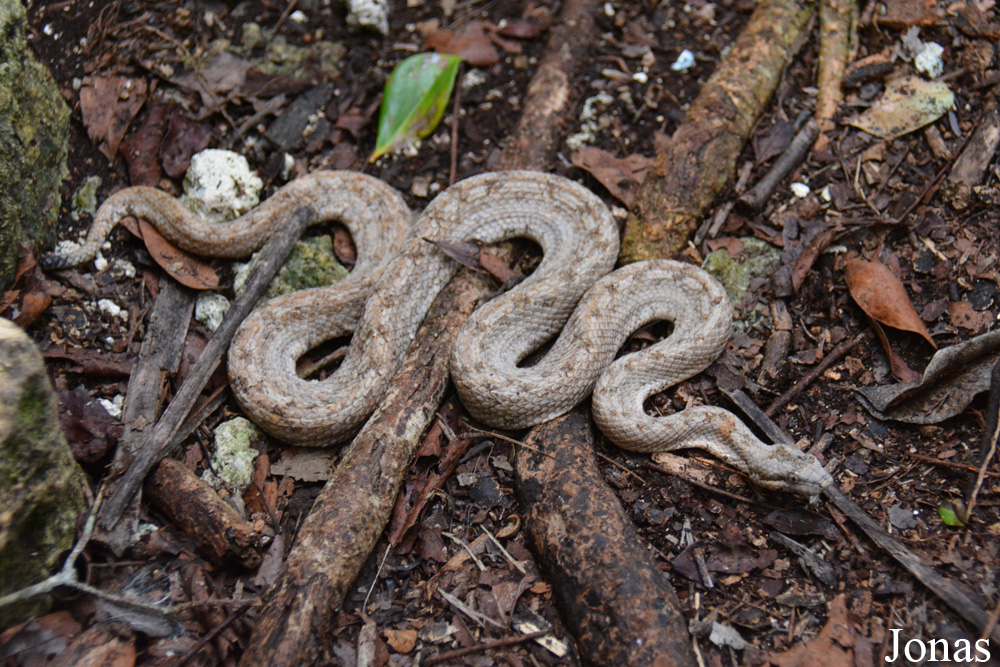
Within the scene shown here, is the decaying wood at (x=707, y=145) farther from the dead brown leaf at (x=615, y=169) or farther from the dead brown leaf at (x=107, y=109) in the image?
the dead brown leaf at (x=107, y=109)

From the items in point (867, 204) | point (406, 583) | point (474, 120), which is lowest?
point (406, 583)

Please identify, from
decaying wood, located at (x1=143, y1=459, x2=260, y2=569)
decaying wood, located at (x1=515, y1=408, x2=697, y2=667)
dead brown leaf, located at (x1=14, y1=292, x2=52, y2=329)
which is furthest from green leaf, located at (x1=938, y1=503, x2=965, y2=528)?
dead brown leaf, located at (x1=14, y1=292, x2=52, y2=329)

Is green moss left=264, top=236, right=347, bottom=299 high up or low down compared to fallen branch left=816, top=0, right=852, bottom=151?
down

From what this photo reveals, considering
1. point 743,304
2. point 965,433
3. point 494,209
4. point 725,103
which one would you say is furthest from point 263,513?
point 725,103

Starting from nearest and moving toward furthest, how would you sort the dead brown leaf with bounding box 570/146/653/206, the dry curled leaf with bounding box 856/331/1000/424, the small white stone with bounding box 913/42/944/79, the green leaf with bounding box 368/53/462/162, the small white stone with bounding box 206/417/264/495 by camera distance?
the dry curled leaf with bounding box 856/331/1000/424, the small white stone with bounding box 206/417/264/495, the dead brown leaf with bounding box 570/146/653/206, the small white stone with bounding box 913/42/944/79, the green leaf with bounding box 368/53/462/162

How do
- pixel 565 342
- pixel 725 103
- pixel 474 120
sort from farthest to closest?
1. pixel 474 120
2. pixel 725 103
3. pixel 565 342

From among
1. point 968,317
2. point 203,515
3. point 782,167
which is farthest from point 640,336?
point 203,515

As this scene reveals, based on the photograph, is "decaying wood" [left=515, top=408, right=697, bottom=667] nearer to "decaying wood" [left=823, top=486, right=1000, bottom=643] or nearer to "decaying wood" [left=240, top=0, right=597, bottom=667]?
"decaying wood" [left=240, top=0, right=597, bottom=667]

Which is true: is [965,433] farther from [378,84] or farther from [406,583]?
[378,84]
